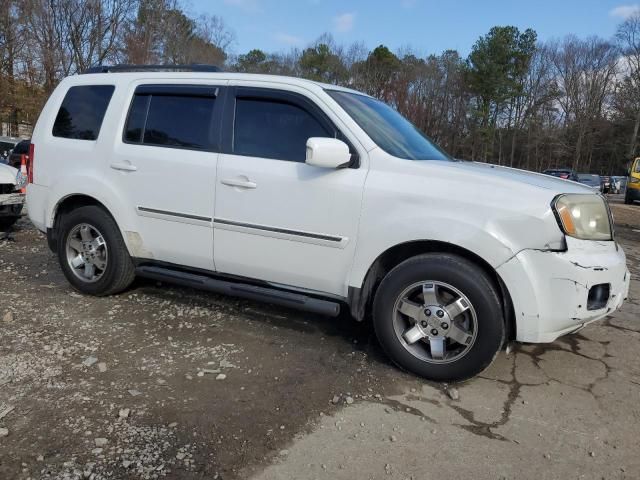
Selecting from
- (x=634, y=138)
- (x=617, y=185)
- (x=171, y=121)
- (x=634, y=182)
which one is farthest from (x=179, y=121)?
(x=634, y=138)

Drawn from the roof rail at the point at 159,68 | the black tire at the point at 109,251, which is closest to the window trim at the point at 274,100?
the roof rail at the point at 159,68

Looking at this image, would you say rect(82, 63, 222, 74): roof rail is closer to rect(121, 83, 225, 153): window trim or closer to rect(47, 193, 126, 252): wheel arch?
rect(121, 83, 225, 153): window trim

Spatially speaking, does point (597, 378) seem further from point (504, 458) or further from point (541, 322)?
point (504, 458)

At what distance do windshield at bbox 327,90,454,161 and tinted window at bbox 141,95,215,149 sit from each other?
1027mm

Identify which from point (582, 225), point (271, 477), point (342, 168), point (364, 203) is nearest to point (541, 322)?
point (582, 225)

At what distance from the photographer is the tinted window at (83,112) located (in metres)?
4.55

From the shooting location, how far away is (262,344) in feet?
12.6

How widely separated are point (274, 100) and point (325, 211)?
0.98m

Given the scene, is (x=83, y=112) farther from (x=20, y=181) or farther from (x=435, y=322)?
(x=20, y=181)

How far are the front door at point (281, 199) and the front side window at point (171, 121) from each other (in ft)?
0.75

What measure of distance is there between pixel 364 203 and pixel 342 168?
0.30 meters

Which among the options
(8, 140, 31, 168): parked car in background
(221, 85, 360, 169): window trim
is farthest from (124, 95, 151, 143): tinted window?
(8, 140, 31, 168): parked car in background

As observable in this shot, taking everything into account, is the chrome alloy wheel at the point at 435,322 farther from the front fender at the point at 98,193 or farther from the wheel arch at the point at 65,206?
the wheel arch at the point at 65,206

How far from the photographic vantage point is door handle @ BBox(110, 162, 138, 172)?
13.9 ft
